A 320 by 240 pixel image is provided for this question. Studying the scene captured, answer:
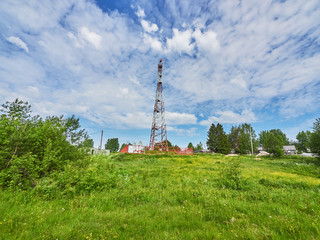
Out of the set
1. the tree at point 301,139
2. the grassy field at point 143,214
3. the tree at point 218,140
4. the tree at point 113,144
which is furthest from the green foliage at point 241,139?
the tree at point 113,144

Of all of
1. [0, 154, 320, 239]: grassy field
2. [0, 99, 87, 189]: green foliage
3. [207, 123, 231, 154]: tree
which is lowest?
[0, 154, 320, 239]: grassy field

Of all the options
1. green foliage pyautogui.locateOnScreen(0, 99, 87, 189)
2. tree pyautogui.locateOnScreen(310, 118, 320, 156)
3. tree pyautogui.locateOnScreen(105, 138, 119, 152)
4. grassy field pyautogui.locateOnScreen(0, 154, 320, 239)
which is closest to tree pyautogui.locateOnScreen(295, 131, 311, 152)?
tree pyautogui.locateOnScreen(310, 118, 320, 156)

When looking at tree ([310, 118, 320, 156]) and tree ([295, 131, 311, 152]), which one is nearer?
tree ([310, 118, 320, 156])

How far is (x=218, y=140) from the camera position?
53.3m

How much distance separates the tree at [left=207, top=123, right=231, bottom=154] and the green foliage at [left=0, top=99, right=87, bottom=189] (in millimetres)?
52307

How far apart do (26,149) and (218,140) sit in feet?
182

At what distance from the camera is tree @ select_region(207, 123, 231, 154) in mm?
50688

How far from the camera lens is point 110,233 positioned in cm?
292

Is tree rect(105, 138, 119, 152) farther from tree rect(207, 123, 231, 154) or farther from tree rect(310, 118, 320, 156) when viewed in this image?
tree rect(310, 118, 320, 156)

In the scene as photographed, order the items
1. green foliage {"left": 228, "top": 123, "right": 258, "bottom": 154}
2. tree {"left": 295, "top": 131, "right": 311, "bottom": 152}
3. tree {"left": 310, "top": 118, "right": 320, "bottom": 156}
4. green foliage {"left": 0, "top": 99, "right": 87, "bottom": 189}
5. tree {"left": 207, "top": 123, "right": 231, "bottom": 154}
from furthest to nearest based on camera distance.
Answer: tree {"left": 295, "top": 131, "right": 311, "bottom": 152}, green foliage {"left": 228, "top": 123, "right": 258, "bottom": 154}, tree {"left": 207, "top": 123, "right": 231, "bottom": 154}, tree {"left": 310, "top": 118, "right": 320, "bottom": 156}, green foliage {"left": 0, "top": 99, "right": 87, "bottom": 189}

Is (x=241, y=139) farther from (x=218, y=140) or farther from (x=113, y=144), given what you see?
(x=113, y=144)

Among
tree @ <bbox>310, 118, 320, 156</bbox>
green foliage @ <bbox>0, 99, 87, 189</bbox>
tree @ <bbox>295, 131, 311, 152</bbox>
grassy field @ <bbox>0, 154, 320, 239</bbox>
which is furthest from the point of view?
tree @ <bbox>295, 131, 311, 152</bbox>

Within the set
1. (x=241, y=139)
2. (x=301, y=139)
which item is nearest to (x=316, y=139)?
(x=241, y=139)

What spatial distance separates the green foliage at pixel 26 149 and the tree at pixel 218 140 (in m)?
52.3
